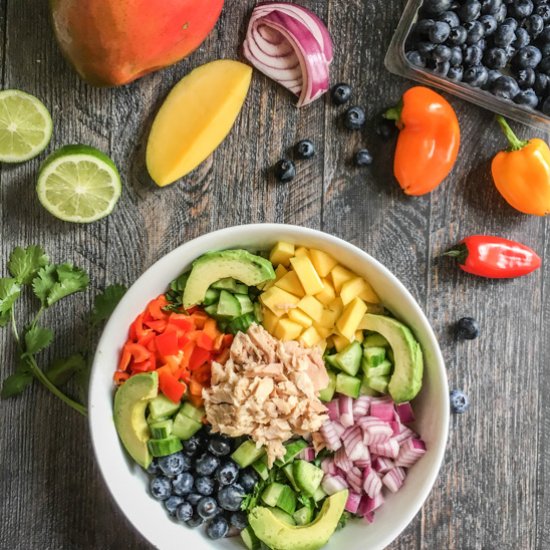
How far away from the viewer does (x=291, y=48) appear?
1.92 meters

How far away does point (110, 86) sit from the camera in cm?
183

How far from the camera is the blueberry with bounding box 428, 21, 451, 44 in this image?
1.83m

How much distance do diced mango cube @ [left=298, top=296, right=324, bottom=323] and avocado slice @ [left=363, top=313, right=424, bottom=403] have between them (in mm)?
131

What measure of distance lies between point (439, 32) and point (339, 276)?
26.7 inches

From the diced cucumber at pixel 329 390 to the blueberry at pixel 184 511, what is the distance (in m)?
0.40

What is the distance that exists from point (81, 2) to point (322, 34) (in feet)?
2.01

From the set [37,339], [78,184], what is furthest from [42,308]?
[78,184]

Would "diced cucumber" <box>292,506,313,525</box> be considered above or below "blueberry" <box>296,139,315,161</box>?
below

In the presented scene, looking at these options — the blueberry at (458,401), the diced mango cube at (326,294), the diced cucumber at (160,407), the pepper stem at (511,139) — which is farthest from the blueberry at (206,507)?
the pepper stem at (511,139)

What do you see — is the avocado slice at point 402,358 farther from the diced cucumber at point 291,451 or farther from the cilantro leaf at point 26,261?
the cilantro leaf at point 26,261

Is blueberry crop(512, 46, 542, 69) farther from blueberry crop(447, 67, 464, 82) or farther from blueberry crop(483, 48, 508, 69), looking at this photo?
blueberry crop(447, 67, 464, 82)

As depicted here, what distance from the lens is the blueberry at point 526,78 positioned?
74.5 inches

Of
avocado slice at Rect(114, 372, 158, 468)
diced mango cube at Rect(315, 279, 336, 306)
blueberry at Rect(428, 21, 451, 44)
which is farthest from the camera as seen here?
blueberry at Rect(428, 21, 451, 44)

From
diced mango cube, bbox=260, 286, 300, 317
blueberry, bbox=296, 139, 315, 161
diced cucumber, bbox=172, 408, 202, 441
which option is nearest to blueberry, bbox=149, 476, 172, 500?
diced cucumber, bbox=172, 408, 202, 441
